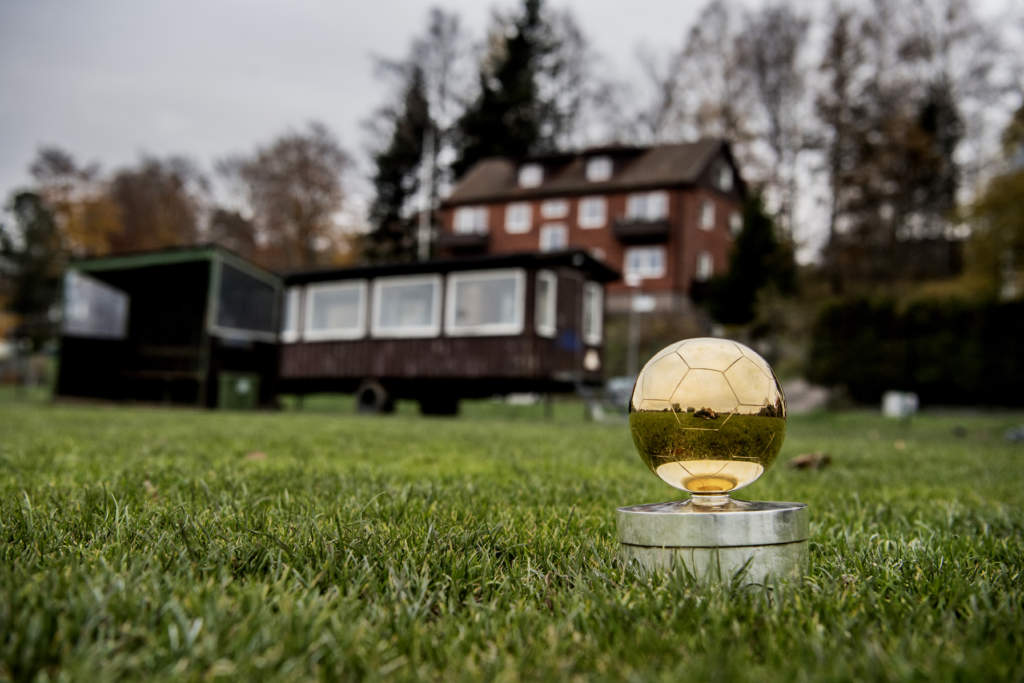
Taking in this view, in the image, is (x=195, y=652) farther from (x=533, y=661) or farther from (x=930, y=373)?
(x=930, y=373)

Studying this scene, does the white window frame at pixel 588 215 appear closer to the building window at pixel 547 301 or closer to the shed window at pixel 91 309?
the building window at pixel 547 301

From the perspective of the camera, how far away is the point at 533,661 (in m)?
1.29

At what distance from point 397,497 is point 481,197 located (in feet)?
127

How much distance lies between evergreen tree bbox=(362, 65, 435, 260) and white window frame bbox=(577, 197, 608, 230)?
8.33 metres

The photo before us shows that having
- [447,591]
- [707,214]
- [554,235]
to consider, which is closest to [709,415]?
[447,591]

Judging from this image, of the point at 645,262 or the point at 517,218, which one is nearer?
the point at 645,262

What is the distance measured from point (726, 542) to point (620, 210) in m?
38.7

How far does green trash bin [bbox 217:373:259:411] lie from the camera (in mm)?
17250

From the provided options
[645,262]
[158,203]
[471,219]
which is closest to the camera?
[645,262]

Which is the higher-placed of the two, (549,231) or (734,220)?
(734,220)

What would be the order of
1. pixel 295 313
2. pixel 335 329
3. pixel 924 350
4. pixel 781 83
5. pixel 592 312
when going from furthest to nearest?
1. pixel 781 83
2. pixel 924 350
3. pixel 295 313
4. pixel 335 329
5. pixel 592 312

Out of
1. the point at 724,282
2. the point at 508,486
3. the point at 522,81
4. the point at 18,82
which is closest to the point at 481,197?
the point at 522,81

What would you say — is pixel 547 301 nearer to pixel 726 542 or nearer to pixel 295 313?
pixel 295 313

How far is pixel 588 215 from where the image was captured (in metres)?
40.3
